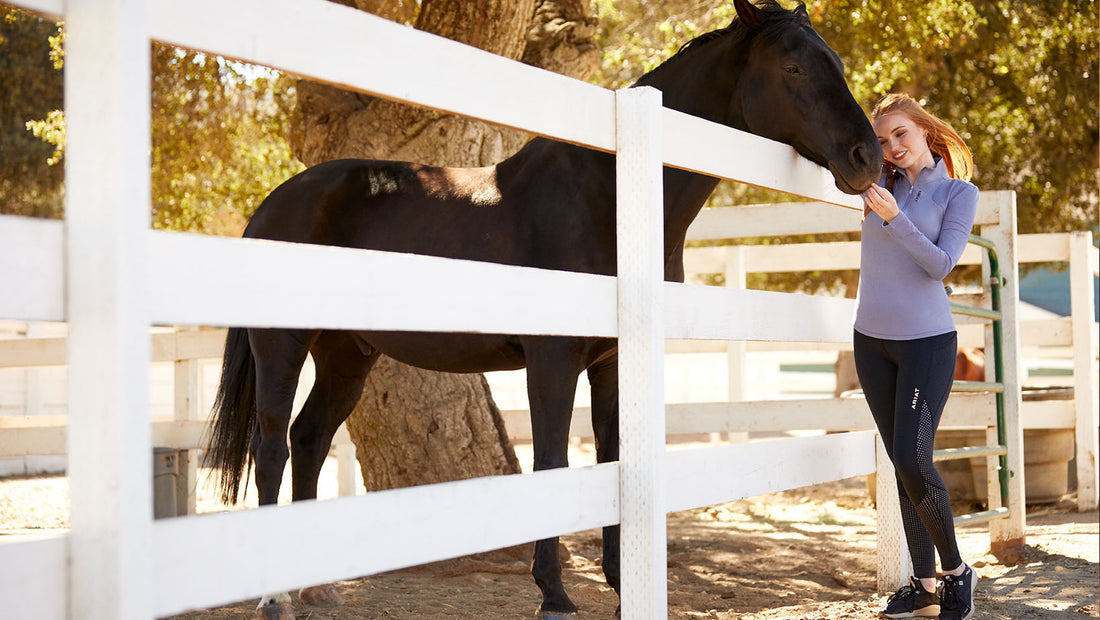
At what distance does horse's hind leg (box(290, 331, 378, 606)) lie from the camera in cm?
419

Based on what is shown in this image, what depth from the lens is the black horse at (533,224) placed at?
10.3 feet

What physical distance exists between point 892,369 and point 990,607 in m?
1.12

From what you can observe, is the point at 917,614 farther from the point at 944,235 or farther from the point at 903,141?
the point at 903,141

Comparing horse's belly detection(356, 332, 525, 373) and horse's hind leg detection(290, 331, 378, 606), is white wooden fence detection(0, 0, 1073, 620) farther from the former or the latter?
horse's hind leg detection(290, 331, 378, 606)

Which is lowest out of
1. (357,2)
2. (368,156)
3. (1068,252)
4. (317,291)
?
(317,291)

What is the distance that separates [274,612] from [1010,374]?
371 cm

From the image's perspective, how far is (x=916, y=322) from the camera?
9.69 ft

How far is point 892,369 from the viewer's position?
10.1 ft

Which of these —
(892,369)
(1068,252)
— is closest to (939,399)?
(892,369)

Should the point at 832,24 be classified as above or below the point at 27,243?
above

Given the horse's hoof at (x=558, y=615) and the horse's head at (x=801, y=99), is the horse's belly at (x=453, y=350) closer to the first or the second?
the horse's hoof at (x=558, y=615)

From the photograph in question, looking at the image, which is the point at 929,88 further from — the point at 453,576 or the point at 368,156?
the point at 453,576

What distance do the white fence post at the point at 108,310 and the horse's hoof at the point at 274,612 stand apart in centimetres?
223

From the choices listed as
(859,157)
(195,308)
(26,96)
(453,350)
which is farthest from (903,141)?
(26,96)
